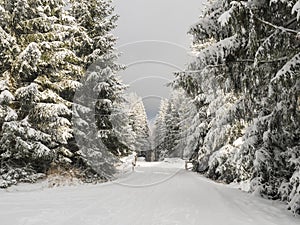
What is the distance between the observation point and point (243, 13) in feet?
20.8

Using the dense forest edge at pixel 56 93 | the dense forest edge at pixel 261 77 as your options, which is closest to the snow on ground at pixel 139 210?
the dense forest edge at pixel 261 77

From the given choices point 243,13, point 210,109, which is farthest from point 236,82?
point 210,109

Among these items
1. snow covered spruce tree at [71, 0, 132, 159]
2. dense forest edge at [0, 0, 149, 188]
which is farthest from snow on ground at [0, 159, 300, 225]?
snow covered spruce tree at [71, 0, 132, 159]

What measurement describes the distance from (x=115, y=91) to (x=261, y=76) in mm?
10510

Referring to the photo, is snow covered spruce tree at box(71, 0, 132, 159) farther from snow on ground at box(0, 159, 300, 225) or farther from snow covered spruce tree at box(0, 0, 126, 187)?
snow on ground at box(0, 159, 300, 225)

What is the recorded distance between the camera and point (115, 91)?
1733 cm

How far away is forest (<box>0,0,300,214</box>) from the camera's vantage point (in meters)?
7.06

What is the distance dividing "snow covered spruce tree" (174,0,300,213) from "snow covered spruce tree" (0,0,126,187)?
6.36 m

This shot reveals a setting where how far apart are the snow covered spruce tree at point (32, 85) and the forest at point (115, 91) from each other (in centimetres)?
4

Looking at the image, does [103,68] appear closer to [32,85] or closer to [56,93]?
[56,93]

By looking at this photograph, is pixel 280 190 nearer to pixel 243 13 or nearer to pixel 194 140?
pixel 243 13

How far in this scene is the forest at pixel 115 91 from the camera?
7062mm

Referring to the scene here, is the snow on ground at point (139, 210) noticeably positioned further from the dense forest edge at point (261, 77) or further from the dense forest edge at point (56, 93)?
the dense forest edge at point (56, 93)

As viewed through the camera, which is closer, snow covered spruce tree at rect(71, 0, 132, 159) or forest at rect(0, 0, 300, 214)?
forest at rect(0, 0, 300, 214)
